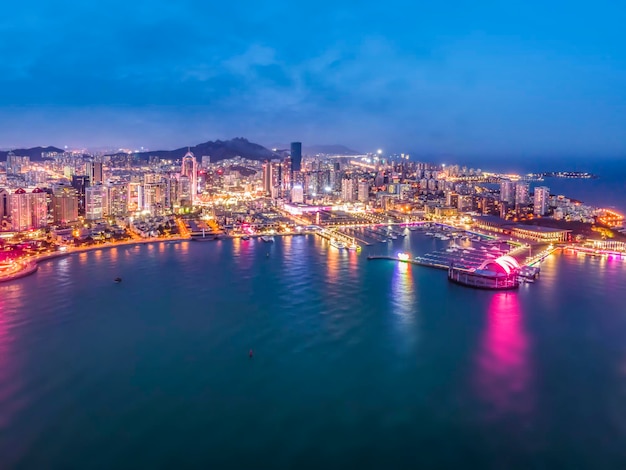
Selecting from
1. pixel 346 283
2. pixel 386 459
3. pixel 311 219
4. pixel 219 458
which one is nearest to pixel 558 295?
pixel 346 283

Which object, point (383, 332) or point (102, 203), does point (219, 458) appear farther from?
point (102, 203)

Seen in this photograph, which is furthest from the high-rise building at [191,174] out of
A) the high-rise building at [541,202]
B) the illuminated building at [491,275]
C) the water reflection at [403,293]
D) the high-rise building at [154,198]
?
the illuminated building at [491,275]

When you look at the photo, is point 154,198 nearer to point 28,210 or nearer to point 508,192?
point 28,210

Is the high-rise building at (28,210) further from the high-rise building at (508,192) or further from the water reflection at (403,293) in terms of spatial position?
the high-rise building at (508,192)

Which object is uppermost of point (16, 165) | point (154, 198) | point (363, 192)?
point (16, 165)

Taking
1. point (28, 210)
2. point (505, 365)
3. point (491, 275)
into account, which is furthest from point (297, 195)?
point (505, 365)

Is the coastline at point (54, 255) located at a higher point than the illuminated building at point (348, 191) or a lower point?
lower

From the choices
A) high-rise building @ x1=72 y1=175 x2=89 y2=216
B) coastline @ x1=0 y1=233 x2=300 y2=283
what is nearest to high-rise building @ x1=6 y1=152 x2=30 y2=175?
high-rise building @ x1=72 y1=175 x2=89 y2=216
